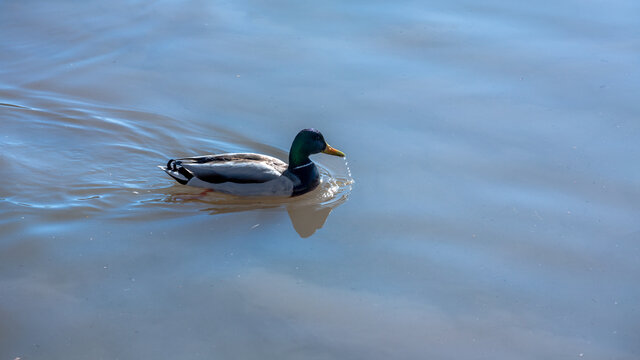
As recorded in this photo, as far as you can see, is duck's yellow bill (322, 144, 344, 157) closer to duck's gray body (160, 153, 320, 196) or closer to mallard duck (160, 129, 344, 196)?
→ mallard duck (160, 129, 344, 196)

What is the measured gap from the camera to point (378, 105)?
8.48m

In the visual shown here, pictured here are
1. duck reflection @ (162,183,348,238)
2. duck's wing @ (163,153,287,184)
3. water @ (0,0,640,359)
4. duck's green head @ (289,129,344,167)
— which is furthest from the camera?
duck's green head @ (289,129,344,167)

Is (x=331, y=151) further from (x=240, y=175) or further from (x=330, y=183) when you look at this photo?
(x=240, y=175)

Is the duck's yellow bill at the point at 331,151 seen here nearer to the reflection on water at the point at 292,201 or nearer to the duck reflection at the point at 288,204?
the reflection on water at the point at 292,201

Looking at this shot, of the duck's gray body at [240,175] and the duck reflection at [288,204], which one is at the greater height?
the duck's gray body at [240,175]

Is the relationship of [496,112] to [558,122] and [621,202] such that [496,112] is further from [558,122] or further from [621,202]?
[621,202]

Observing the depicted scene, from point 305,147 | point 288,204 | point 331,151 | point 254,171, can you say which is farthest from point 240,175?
point 331,151

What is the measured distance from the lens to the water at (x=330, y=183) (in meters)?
5.42

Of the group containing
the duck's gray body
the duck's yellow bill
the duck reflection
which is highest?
the duck's yellow bill

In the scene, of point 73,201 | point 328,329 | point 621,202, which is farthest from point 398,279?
point 73,201

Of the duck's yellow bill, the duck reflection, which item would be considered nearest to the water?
the duck reflection

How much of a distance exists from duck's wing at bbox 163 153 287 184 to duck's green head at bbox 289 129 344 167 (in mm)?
205

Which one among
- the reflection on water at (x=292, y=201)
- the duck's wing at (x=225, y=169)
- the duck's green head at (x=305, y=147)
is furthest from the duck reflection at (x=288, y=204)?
the duck's green head at (x=305, y=147)

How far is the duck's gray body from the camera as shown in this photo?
7273mm
